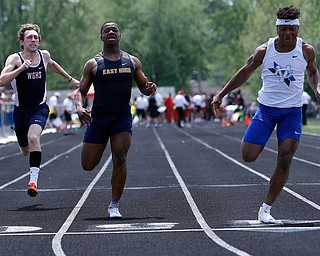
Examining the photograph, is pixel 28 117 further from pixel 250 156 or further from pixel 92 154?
pixel 250 156

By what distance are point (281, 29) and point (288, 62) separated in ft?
1.15

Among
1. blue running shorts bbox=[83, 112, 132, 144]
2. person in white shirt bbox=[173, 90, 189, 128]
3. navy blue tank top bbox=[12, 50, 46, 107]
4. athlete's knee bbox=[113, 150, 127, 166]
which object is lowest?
person in white shirt bbox=[173, 90, 189, 128]

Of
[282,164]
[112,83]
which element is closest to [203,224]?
[282,164]

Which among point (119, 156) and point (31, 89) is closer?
point (119, 156)

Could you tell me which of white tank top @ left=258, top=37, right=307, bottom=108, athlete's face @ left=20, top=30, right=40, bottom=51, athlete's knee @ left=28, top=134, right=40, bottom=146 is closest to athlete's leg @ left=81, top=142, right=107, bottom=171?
athlete's knee @ left=28, top=134, right=40, bottom=146

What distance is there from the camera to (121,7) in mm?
88750

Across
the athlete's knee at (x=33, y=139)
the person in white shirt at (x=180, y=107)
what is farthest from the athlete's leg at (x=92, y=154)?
the person in white shirt at (x=180, y=107)

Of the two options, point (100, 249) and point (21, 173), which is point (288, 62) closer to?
point (100, 249)

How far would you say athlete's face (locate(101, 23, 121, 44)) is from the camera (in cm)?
1151

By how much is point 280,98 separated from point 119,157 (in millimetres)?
1912

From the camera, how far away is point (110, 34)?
11.5 metres

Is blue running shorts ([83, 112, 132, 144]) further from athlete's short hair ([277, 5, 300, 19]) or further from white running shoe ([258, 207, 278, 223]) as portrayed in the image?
athlete's short hair ([277, 5, 300, 19])

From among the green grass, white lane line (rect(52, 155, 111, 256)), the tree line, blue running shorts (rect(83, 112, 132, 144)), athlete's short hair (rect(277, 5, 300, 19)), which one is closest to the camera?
white lane line (rect(52, 155, 111, 256))

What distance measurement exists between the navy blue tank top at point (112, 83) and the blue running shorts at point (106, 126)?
7 centimetres
